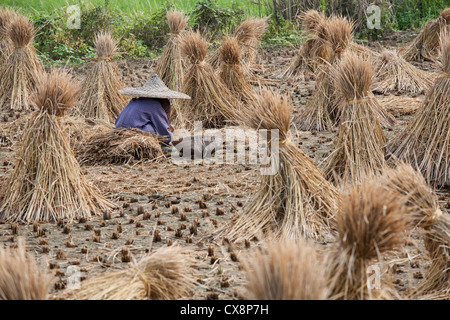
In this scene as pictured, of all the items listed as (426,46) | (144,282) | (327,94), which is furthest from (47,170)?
(426,46)

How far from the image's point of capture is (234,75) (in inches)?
312

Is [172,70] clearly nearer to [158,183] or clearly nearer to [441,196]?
[158,183]

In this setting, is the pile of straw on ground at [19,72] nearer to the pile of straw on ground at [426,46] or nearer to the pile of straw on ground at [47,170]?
the pile of straw on ground at [47,170]

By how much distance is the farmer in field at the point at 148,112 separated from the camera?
6.63m

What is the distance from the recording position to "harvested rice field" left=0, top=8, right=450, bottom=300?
8.78 ft

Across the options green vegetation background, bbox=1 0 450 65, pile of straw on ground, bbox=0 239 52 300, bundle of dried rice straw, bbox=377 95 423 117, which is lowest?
pile of straw on ground, bbox=0 239 52 300

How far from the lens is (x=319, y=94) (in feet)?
23.3

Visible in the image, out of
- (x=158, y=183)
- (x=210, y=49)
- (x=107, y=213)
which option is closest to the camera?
(x=107, y=213)

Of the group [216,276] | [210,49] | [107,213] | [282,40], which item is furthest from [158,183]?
[282,40]

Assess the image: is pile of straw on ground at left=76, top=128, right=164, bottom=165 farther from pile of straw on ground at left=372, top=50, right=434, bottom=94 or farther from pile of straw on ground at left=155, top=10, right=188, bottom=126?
pile of straw on ground at left=372, top=50, right=434, bottom=94

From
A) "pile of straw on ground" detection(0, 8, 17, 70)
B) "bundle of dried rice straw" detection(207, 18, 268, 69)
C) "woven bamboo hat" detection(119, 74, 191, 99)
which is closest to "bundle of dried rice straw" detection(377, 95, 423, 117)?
"bundle of dried rice straw" detection(207, 18, 268, 69)

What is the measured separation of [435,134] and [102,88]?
420cm

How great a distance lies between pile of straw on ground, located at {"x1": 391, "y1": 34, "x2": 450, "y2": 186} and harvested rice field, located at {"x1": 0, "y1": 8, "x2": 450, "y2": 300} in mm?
34
